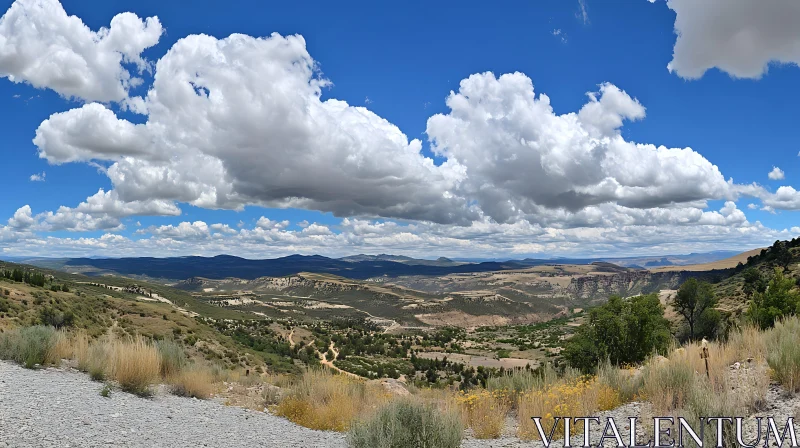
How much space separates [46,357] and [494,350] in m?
84.6

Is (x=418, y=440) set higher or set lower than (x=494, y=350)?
higher

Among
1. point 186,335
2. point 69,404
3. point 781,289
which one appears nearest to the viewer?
point 69,404

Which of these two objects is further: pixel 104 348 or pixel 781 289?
pixel 781 289

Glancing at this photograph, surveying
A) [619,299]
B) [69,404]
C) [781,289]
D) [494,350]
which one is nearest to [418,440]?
[69,404]

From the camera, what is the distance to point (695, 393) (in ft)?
→ 22.0

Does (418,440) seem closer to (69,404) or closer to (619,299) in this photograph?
(69,404)

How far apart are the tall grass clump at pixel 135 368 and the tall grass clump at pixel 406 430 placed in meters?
6.57

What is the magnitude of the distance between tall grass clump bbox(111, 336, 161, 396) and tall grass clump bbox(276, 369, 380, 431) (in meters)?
3.41

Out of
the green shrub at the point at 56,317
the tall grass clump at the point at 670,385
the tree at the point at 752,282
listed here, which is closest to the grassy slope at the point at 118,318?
the green shrub at the point at 56,317

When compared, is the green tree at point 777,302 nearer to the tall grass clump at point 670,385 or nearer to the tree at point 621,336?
the tree at point 621,336

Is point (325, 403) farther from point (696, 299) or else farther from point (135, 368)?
point (696, 299)

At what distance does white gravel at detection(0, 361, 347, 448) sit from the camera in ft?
22.4

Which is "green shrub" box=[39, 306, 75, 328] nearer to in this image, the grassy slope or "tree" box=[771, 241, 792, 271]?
the grassy slope

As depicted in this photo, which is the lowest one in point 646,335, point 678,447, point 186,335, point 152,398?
point 186,335
